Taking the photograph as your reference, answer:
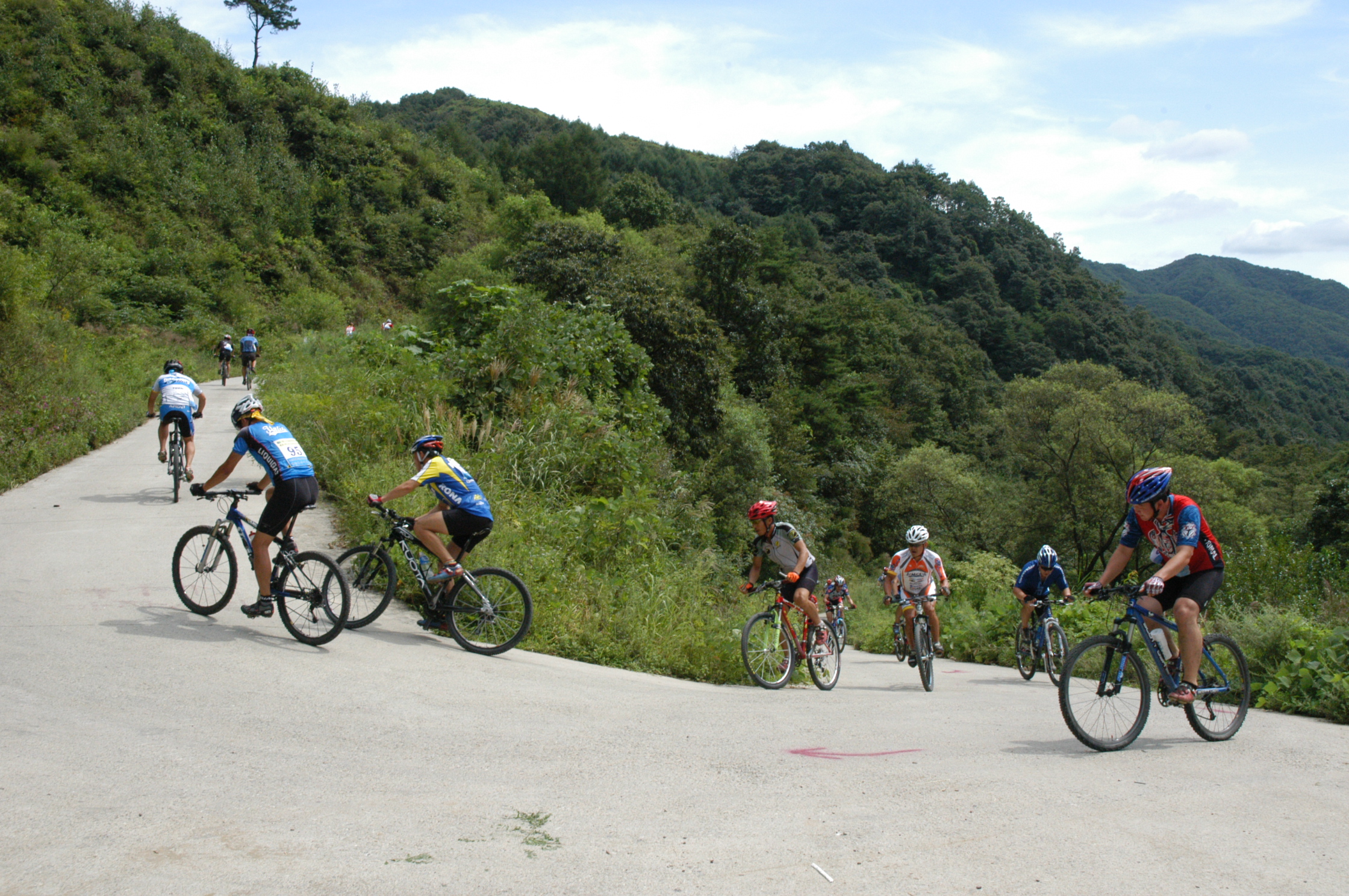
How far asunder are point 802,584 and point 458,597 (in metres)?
3.37

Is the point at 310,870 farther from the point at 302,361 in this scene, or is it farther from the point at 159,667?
the point at 302,361

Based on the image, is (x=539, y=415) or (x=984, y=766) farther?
(x=539, y=415)

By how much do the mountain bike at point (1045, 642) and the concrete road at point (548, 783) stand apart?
10.2ft

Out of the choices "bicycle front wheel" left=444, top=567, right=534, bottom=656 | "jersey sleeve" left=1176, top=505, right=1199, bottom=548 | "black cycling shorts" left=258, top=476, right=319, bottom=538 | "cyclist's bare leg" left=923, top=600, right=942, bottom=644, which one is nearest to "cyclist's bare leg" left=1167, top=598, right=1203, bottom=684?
"jersey sleeve" left=1176, top=505, right=1199, bottom=548

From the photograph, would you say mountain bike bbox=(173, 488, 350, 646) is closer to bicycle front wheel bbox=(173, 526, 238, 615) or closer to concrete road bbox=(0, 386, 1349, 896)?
bicycle front wheel bbox=(173, 526, 238, 615)

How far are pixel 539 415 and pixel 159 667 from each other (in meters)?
8.02

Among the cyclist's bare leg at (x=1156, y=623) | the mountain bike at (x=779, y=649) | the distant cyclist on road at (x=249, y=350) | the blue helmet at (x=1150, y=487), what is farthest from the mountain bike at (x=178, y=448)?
the distant cyclist on road at (x=249, y=350)

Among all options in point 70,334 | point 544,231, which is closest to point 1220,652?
point 70,334

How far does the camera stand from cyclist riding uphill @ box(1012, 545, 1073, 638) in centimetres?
1085

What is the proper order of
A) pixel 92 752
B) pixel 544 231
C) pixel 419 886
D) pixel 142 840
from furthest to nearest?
1. pixel 544 231
2. pixel 92 752
3. pixel 142 840
4. pixel 419 886

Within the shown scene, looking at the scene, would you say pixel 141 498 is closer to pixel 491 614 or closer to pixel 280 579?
pixel 280 579

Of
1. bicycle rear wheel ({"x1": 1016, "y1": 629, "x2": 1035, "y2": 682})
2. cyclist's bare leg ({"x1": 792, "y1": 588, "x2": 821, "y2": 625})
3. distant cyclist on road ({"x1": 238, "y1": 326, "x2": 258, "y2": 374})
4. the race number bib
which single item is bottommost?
bicycle rear wheel ({"x1": 1016, "y1": 629, "x2": 1035, "y2": 682})

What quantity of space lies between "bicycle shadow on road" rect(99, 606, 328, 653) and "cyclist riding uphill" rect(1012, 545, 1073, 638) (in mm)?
8282

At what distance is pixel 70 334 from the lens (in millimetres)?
23156
